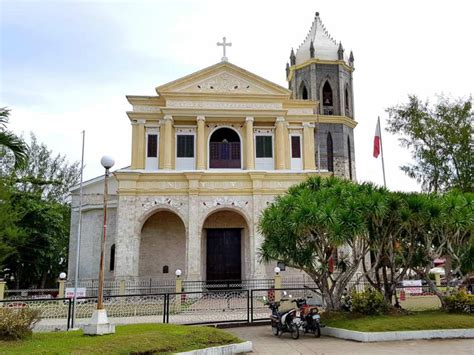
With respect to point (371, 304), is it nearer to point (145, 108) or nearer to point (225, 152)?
point (225, 152)

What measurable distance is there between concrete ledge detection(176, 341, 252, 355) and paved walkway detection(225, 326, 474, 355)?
0.93 ft

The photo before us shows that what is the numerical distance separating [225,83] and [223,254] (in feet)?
33.9

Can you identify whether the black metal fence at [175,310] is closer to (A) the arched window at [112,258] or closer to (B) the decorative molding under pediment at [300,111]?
(A) the arched window at [112,258]

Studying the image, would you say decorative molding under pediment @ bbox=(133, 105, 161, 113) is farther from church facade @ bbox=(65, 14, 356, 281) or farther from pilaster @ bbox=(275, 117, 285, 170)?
pilaster @ bbox=(275, 117, 285, 170)

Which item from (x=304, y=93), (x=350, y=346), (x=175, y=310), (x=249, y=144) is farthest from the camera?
(x=304, y=93)

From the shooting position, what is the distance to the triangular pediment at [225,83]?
2720 centimetres

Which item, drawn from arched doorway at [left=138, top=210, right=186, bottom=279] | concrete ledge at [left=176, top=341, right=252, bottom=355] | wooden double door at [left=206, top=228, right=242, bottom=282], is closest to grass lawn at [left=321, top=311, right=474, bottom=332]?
concrete ledge at [left=176, top=341, right=252, bottom=355]

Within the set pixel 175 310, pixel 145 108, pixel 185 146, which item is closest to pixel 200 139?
pixel 185 146

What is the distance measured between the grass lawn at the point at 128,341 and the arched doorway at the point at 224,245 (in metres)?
16.2

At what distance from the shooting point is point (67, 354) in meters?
7.14

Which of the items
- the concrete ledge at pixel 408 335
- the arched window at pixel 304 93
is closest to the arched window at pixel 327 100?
the arched window at pixel 304 93

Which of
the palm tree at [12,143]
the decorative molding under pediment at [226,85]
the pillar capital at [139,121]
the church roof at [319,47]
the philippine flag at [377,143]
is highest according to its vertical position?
the church roof at [319,47]

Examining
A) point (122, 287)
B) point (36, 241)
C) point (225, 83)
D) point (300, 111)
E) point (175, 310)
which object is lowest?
point (175, 310)

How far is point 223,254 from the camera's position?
2688cm
